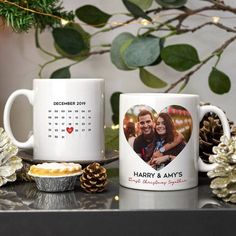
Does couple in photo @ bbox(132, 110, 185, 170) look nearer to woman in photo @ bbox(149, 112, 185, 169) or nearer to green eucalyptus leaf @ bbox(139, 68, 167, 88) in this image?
woman in photo @ bbox(149, 112, 185, 169)

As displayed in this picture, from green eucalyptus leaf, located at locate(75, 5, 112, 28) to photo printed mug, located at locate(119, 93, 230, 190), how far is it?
1.19 feet

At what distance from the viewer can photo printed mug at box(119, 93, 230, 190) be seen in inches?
22.9

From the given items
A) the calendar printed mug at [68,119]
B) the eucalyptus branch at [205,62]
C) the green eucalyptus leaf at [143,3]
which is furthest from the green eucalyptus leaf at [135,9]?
the calendar printed mug at [68,119]

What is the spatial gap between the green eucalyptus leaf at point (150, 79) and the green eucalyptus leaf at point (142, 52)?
2.7 inches

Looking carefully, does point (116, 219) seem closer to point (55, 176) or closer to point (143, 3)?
point (55, 176)

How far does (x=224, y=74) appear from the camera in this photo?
923 mm

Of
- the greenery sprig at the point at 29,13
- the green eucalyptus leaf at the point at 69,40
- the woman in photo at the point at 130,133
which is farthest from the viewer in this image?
the green eucalyptus leaf at the point at 69,40

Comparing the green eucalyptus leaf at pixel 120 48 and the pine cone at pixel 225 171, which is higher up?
the green eucalyptus leaf at pixel 120 48

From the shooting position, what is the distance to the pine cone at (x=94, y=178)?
0.58m

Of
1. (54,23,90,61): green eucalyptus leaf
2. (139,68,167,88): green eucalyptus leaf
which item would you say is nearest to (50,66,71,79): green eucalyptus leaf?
(54,23,90,61): green eucalyptus leaf

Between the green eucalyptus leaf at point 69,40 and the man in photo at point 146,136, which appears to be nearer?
the man in photo at point 146,136

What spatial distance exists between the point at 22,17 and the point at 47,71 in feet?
0.56

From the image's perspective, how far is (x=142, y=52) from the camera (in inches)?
34.1

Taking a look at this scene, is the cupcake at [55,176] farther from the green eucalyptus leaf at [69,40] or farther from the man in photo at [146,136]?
the green eucalyptus leaf at [69,40]
